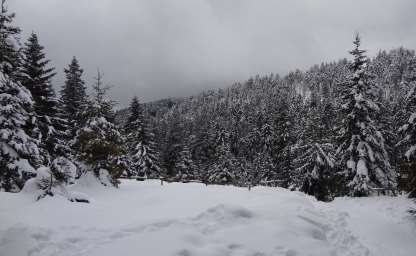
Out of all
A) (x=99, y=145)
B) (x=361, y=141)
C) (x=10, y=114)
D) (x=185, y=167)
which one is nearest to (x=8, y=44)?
(x=10, y=114)

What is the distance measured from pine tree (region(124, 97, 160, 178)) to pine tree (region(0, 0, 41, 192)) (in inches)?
1084

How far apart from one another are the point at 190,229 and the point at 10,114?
34.7 feet

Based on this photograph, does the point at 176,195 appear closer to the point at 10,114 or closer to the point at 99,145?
the point at 99,145

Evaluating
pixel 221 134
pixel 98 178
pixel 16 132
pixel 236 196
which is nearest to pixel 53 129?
pixel 98 178

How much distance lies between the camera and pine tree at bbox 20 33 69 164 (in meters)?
24.8

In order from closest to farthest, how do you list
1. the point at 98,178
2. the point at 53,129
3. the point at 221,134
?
1. the point at 98,178
2. the point at 53,129
3. the point at 221,134

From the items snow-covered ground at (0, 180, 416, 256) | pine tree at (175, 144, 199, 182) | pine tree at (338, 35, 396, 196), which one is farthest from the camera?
pine tree at (175, 144, 199, 182)

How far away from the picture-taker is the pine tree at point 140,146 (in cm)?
4491

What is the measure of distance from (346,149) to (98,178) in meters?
17.3

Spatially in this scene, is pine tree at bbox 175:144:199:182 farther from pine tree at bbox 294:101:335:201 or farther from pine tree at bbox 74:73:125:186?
pine tree at bbox 74:73:125:186

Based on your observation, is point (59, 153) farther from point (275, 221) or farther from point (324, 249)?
point (324, 249)

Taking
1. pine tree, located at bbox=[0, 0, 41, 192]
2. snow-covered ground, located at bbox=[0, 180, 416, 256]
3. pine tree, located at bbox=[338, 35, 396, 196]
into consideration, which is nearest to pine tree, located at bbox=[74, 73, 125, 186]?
pine tree, located at bbox=[0, 0, 41, 192]

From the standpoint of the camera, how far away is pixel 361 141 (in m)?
24.6

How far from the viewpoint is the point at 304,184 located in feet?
104
